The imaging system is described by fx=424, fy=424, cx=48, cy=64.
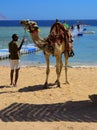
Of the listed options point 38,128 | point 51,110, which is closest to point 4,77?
point 51,110

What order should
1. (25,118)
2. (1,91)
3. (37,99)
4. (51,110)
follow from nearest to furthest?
1. (25,118)
2. (51,110)
3. (37,99)
4. (1,91)

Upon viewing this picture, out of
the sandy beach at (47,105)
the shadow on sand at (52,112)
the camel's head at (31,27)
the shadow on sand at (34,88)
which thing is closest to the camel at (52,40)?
the camel's head at (31,27)

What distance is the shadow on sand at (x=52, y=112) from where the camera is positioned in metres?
7.93

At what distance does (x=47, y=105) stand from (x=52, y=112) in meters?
0.68

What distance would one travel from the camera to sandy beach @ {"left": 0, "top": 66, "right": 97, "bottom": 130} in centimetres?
753

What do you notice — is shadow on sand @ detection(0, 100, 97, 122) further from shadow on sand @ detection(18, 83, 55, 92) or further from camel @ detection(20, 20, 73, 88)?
camel @ detection(20, 20, 73, 88)

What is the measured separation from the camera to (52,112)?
843 centimetres

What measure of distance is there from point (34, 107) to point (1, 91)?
2.14m

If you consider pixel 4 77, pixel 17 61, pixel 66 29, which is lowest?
pixel 4 77

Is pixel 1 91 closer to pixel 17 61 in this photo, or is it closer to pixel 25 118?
pixel 17 61

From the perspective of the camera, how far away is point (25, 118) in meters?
7.96

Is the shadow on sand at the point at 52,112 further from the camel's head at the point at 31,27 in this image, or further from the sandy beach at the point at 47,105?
the camel's head at the point at 31,27

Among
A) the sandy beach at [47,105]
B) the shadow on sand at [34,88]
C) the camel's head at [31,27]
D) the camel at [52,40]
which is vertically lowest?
the shadow on sand at [34,88]

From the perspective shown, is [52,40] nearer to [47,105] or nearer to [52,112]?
[47,105]
